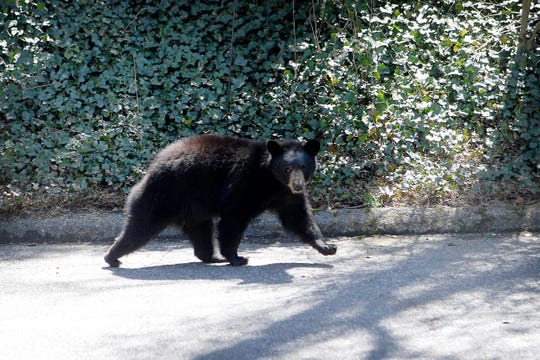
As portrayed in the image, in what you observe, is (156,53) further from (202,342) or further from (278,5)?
(202,342)

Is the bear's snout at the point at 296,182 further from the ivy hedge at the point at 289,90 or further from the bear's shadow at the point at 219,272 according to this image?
the ivy hedge at the point at 289,90

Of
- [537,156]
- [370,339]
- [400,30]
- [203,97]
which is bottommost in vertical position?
[370,339]

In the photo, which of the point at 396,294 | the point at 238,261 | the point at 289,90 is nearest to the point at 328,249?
the point at 238,261

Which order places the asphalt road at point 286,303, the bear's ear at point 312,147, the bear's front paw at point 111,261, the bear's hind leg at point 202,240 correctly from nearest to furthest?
the asphalt road at point 286,303, the bear's front paw at point 111,261, the bear's ear at point 312,147, the bear's hind leg at point 202,240

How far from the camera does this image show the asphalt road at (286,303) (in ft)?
17.3

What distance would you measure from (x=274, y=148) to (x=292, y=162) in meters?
0.24

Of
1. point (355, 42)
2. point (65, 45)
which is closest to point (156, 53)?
point (65, 45)

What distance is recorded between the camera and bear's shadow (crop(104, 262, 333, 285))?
7.31 m

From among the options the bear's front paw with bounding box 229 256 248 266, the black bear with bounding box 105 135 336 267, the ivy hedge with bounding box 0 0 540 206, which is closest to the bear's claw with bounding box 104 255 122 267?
the black bear with bounding box 105 135 336 267

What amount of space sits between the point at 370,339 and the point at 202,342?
109 cm

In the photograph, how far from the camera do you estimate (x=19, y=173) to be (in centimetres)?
1056

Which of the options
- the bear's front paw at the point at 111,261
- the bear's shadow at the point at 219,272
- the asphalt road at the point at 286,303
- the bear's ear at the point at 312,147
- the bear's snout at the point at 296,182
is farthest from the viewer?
the bear's ear at the point at 312,147

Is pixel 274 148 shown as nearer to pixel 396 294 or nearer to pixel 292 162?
pixel 292 162

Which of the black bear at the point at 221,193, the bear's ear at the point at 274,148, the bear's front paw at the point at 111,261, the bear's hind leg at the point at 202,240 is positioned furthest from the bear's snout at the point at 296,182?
the bear's front paw at the point at 111,261
